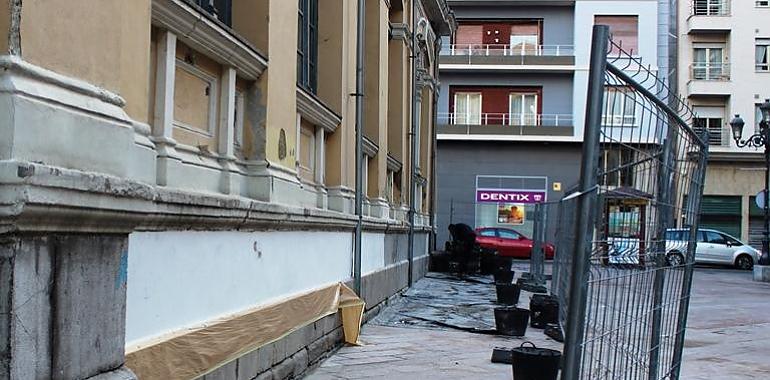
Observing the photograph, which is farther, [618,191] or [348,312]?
[348,312]

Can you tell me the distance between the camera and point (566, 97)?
3528 centimetres

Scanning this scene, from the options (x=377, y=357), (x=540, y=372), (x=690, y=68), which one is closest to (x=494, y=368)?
(x=377, y=357)

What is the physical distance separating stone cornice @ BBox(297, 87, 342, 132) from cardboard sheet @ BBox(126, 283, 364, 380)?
1779 mm

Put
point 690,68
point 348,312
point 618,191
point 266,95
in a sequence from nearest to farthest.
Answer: point 618,191, point 266,95, point 348,312, point 690,68

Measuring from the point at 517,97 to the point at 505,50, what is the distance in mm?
2245

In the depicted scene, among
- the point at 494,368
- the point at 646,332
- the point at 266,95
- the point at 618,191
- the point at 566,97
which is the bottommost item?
the point at 494,368

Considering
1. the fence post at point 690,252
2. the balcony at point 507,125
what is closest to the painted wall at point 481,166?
the balcony at point 507,125

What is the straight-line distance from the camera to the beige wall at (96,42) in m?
2.77

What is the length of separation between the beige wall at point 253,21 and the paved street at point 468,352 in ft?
9.62

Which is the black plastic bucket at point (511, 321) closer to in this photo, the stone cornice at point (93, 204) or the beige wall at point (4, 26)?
the stone cornice at point (93, 204)

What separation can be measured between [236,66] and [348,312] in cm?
381

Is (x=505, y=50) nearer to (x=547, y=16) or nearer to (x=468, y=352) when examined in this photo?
(x=547, y=16)

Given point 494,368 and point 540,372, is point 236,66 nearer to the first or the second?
point 540,372

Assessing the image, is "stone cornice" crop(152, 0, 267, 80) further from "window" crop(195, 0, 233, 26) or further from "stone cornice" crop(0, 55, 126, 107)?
"stone cornice" crop(0, 55, 126, 107)
